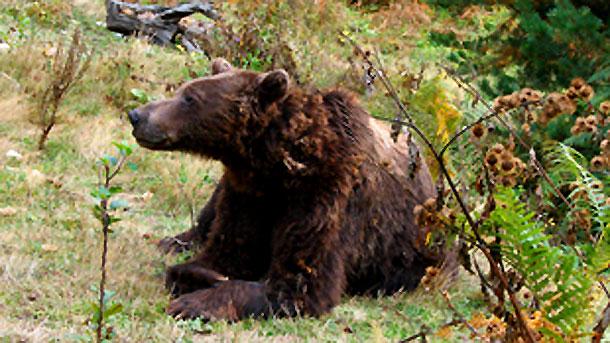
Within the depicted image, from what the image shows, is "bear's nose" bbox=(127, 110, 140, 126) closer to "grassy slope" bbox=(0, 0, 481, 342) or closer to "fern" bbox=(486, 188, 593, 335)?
"grassy slope" bbox=(0, 0, 481, 342)

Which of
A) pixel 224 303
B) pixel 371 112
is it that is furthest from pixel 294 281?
pixel 371 112

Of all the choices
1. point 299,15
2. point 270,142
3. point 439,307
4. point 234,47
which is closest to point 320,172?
point 270,142

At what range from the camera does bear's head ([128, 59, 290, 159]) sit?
5.48m

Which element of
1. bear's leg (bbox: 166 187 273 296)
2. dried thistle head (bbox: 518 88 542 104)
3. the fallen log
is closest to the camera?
dried thistle head (bbox: 518 88 542 104)

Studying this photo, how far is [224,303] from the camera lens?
533 centimetres

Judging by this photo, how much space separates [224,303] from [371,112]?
4.35 m

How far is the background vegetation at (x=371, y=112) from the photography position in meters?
3.33

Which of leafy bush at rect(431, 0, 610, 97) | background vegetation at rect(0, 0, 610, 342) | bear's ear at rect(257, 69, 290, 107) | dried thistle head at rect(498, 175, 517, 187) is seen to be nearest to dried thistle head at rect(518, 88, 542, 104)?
background vegetation at rect(0, 0, 610, 342)

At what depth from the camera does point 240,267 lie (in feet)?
19.4

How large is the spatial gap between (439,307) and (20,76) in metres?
6.23

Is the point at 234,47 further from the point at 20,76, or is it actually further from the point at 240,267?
the point at 240,267

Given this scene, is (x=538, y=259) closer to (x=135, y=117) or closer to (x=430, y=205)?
(x=430, y=205)

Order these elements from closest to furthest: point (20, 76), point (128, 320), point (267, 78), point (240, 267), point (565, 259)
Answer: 1. point (565, 259)
2. point (128, 320)
3. point (267, 78)
4. point (240, 267)
5. point (20, 76)

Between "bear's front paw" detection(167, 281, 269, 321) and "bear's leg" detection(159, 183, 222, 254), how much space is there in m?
1.21
